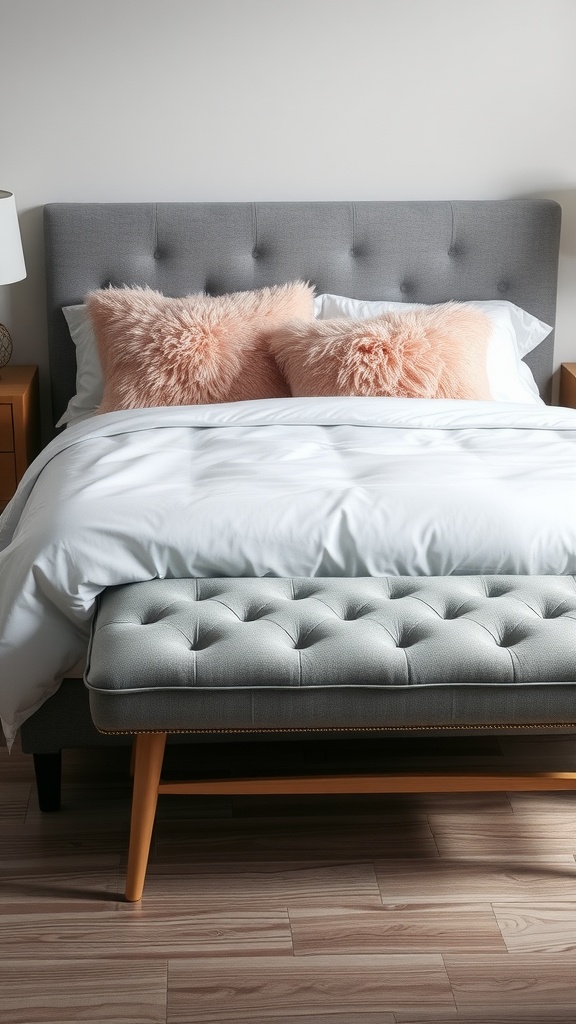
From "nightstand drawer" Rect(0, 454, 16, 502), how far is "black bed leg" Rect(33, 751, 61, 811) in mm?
1405

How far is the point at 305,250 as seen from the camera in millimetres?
3486

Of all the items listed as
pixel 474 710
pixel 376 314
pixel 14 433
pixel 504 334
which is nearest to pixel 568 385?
pixel 504 334

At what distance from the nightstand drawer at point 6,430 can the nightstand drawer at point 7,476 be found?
3 centimetres

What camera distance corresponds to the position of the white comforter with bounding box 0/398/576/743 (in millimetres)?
1956

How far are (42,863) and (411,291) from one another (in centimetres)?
234

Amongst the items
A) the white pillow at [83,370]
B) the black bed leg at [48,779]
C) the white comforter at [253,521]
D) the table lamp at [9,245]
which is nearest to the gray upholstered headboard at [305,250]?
the white pillow at [83,370]

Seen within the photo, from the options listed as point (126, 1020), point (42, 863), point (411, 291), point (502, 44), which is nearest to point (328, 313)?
point (411, 291)

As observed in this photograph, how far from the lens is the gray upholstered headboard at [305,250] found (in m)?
3.43

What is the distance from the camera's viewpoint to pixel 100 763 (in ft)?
7.44

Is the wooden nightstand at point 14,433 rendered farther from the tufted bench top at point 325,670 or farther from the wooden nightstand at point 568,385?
the wooden nightstand at point 568,385

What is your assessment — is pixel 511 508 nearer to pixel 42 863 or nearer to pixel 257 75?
pixel 42 863

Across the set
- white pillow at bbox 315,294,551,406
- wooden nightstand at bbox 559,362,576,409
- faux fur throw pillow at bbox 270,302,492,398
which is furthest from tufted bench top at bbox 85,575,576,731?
wooden nightstand at bbox 559,362,576,409

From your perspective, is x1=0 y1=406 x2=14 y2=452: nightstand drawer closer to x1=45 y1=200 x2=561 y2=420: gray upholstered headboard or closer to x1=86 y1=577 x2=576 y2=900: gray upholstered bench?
x1=45 y1=200 x2=561 y2=420: gray upholstered headboard

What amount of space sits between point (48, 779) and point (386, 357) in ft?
4.88
